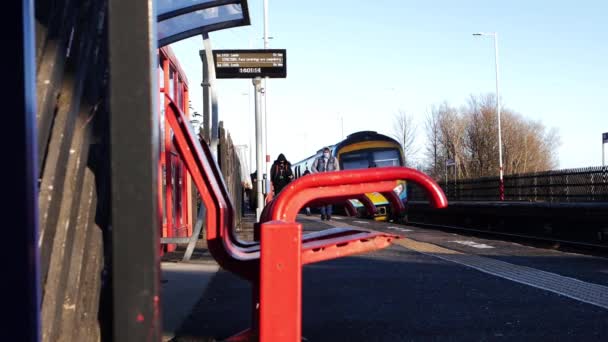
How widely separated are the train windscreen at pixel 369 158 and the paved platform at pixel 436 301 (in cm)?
1655

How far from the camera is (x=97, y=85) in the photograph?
5.94 feet

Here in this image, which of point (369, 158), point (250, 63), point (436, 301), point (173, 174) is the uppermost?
point (250, 63)

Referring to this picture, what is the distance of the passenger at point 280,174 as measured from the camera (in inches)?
691

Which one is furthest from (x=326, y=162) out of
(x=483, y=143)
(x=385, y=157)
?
(x=483, y=143)

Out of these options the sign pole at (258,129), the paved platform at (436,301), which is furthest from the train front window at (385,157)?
the paved platform at (436,301)

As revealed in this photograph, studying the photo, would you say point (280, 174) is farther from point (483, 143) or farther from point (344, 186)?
point (483, 143)

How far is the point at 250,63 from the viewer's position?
49.1 feet

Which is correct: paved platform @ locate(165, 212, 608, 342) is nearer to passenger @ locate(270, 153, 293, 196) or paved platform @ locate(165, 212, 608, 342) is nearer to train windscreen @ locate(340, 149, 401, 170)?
passenger @ locate(270, 153, 293, 196)

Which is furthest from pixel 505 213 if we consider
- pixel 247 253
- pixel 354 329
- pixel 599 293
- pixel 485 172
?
pixel 485 172

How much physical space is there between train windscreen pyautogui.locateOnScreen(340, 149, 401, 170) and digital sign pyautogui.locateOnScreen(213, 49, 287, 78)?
10.4 m

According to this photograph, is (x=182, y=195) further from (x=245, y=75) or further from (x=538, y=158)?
(x=538, y=158)

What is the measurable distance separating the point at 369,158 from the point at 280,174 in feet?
27.7

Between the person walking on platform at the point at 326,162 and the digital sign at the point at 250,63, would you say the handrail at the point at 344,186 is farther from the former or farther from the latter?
the person walking on platform at the point at 326,162

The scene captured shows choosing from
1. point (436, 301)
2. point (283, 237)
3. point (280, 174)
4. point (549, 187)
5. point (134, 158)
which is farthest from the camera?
point (549, 187)
